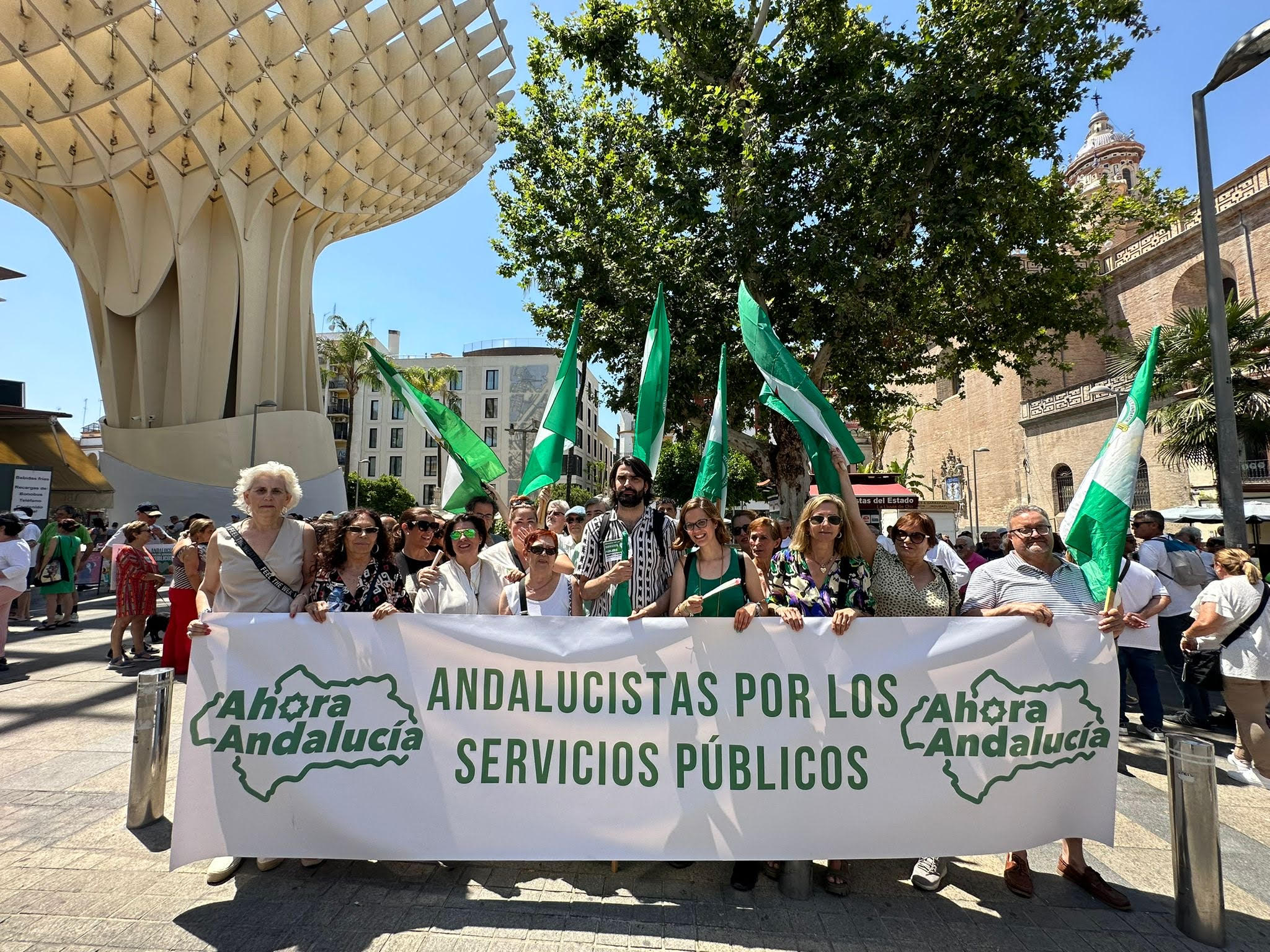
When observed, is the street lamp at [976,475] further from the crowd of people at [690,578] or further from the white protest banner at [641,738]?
the white protest banner at [641,738]

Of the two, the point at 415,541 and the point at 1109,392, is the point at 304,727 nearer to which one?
the point at 415,541

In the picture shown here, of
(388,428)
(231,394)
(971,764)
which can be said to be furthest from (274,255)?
(388,428)

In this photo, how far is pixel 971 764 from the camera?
324cm

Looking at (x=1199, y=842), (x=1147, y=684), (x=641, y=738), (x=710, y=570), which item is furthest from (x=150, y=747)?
(x=1147, y=684)

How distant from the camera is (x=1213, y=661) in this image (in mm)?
4949

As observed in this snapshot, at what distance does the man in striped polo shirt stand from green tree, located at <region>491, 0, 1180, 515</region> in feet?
30.3

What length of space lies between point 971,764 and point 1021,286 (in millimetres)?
12856

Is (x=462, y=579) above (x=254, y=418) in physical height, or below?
below

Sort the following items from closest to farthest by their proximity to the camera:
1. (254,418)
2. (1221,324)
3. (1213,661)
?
(1213,661)
(1221,324)
(254,418)

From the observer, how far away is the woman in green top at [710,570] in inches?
139

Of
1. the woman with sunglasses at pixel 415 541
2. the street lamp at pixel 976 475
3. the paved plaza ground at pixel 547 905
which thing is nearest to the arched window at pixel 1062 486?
the street lamp at pixel 976 475

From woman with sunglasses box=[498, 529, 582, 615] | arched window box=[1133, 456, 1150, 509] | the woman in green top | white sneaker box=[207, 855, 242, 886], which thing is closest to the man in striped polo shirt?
the woman in green top

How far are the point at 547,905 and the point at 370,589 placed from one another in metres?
1.72

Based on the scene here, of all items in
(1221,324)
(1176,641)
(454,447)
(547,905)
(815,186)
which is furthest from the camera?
(815,186)
